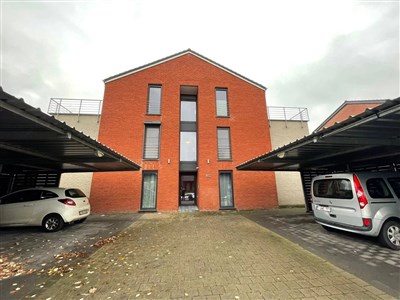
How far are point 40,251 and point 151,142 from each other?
27.2 feet

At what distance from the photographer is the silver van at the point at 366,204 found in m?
4.40

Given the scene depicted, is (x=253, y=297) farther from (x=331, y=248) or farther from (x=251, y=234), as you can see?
(x=251, y=234)

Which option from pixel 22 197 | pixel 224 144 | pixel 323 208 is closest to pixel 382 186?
pixel 323 208

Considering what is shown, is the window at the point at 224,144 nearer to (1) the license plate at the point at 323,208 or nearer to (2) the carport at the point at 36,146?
(2) the carport at the point at 36,146

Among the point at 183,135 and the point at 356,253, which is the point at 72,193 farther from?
the point at 356,253

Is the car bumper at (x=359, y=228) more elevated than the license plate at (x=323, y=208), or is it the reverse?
the license plate at (x=323, y=208)

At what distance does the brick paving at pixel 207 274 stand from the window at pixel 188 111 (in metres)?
9.82

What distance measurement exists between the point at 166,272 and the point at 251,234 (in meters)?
3.44

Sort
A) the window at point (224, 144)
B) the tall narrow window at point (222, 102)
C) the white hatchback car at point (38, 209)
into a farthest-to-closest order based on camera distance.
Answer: the tall narrow window at point (222, 102), the window at point (224, 144), the white hatchback car at point (38, 209)

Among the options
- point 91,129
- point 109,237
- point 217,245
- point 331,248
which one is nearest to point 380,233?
point 331,248

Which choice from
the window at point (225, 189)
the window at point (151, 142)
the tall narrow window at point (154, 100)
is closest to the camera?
the window at point (225, 189)

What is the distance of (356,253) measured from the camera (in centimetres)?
415

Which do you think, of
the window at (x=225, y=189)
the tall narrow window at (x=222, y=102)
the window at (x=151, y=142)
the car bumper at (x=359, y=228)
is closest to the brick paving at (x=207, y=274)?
the car bumper at (x=359, y=228)

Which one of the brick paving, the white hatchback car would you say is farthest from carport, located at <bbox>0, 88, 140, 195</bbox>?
the brick paving
